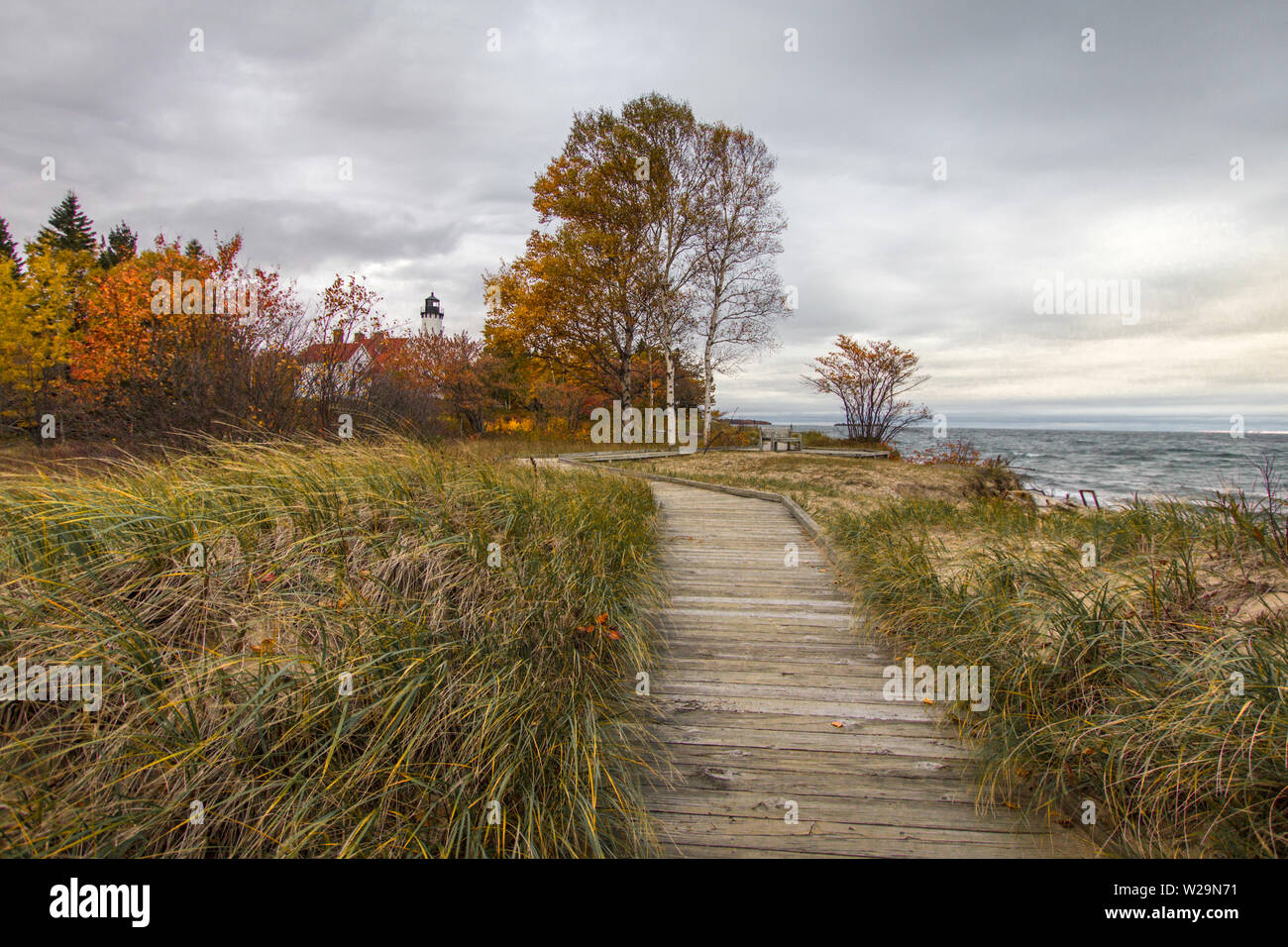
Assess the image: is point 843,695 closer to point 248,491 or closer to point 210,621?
point 210,621

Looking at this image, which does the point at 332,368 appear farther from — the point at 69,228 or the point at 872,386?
the point at 69,228

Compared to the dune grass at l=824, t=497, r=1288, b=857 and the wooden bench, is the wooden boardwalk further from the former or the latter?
the wooden bench

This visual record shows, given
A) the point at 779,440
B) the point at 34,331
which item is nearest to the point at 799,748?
the point at 779,440

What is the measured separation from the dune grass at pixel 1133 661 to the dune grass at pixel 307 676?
6.79 ft

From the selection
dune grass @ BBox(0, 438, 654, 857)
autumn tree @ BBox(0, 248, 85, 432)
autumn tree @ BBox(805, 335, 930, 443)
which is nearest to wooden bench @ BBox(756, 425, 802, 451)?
autumn tree @ BBox(805, 335, 930, 443)

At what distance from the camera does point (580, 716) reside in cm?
295

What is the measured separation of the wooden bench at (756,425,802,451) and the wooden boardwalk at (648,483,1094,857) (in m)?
14.5

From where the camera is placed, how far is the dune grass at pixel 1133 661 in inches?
85.4

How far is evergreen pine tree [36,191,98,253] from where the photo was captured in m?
43.9

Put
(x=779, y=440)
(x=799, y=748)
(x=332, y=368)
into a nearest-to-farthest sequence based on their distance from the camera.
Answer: (x=799, y=748)
(x=332, y=368)
(x=779, y=440)

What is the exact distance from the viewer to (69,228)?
4500cm

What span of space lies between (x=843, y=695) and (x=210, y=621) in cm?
384

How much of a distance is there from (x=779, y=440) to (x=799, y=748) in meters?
17.3

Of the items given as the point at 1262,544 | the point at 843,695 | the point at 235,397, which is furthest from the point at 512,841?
the point at 235,397
